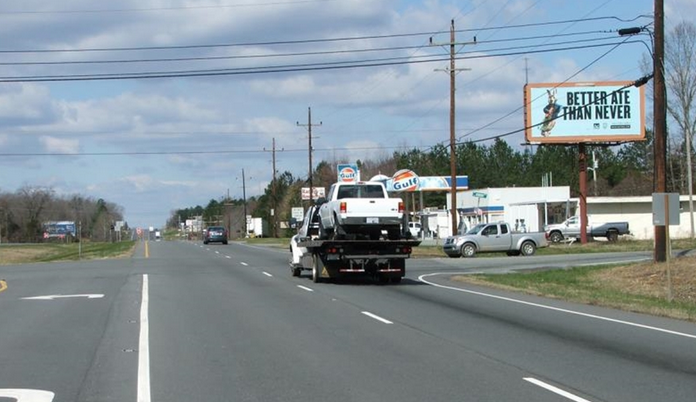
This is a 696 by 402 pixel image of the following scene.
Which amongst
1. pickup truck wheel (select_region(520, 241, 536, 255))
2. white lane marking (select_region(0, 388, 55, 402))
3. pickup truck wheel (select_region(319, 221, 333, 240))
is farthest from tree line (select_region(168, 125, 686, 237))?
white lane marking (select_region(0, 388, 55, 402))

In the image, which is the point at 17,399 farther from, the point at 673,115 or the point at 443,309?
the point at 673,115

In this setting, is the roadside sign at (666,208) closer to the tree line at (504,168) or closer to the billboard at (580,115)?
the billboard at (580,115)

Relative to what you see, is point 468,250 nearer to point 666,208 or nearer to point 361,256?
point 361,256

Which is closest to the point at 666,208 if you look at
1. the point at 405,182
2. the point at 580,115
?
the point at 580,115

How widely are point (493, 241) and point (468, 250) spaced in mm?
1445

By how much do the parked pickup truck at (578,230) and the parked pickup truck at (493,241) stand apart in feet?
47.3

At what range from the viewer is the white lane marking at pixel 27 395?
8695 millimetres

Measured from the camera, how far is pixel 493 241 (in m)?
42.7

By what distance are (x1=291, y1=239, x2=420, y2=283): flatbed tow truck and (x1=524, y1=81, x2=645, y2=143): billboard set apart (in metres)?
28.2

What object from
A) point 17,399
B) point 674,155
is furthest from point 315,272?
point 674,155

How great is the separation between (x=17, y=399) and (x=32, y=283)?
67.2 feet

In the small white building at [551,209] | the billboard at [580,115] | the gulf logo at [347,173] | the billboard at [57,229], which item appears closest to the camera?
the billboard at [580,115]

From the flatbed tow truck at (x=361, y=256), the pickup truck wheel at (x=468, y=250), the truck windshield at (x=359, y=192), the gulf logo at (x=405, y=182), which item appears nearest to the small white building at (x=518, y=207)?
the gulf logo at (x=405, y=182)

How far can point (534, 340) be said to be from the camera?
42.7 ft
